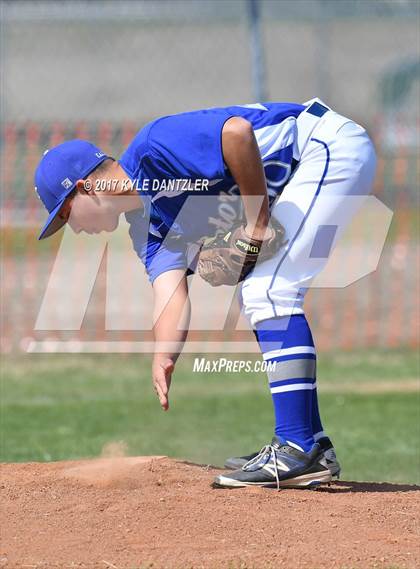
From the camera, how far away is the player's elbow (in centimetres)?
436

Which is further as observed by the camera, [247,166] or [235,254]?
[235,254]

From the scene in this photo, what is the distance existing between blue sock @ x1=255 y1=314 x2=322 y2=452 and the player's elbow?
0.79 metres

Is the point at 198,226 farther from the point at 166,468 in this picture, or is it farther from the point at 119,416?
the point at 119,416

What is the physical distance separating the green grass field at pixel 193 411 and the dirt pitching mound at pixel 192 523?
164 cm

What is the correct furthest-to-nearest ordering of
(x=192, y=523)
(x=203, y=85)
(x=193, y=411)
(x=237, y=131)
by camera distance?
(x=203, y=85)
(x=193, y=411)
(x=237, y=131)
(x=192, y=523)

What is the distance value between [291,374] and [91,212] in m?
1.17

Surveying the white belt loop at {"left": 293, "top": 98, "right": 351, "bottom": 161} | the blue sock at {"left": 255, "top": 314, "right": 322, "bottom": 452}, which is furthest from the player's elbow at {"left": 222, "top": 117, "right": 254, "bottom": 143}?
the blue sock at {"left": 255, "top": 314, "right": 322, "bottom": 452}

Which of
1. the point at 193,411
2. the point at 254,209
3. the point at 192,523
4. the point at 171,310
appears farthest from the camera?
the point at 193,411

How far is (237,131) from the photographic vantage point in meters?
4.37

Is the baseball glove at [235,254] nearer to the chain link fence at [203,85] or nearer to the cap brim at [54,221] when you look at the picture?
the cap brim at [54,221]

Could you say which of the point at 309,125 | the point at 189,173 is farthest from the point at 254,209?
the point at 309,125

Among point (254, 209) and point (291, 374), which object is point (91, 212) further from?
point (291, 374)

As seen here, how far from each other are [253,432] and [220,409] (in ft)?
3.11

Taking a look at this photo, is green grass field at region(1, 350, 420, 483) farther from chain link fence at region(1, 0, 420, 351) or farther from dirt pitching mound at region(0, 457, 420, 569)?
dirt pitching mound at region(0, 457, 420, 569)
